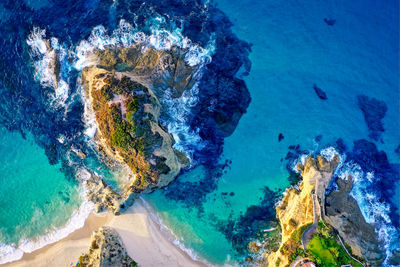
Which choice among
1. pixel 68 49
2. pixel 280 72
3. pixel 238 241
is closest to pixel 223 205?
pixel 238 241

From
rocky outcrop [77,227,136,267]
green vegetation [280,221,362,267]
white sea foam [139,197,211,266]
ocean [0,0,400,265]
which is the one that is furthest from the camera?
white sea foam [139,197,211,266]

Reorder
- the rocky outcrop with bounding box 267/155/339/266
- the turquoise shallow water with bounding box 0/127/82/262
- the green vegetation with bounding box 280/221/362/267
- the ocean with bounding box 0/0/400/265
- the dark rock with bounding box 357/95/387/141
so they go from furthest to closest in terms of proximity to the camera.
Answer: the turquoise shallow water with bounding box 0/127/82/262 < the dark rock with bounding box 357/95/387/141 < the ocean with bounding box 0/0/400/265 < the rocky outcrop with bounding box 267/155/339/266 < the green vegetation with bounding box 280/221/362/267

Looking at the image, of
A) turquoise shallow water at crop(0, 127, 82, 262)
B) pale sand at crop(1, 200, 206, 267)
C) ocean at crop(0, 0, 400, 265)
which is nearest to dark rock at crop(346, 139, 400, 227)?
ocean at crop(0, 0, 400, 265)

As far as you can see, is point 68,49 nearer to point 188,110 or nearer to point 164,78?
point 164,78

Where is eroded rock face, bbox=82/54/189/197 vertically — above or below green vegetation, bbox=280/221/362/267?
above

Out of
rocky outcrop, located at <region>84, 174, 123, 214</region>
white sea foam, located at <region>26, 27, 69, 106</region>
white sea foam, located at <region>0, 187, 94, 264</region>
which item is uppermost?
white sea foam, located at <region>26, 27, 69, 106</region>

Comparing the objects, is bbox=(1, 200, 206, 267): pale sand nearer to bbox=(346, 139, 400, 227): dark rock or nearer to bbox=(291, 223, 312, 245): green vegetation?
bbox=(291, 223, 312, 245): green vegetation

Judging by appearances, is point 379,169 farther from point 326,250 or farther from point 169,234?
point 169,234

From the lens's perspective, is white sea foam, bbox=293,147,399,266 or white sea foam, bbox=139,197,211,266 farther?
white sea foam, bbox=139,197,211,266
